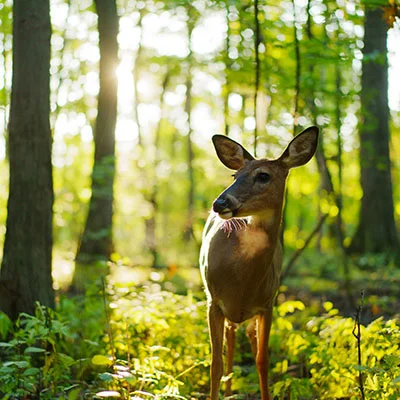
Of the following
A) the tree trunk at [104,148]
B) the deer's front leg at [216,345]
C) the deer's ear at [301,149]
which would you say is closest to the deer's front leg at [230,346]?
the deer's front leg at [216,345]

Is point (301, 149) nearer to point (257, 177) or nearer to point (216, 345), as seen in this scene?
point (257, 177)

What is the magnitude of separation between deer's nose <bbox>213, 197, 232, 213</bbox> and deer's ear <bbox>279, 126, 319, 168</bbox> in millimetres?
877

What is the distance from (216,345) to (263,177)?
1.41 metres

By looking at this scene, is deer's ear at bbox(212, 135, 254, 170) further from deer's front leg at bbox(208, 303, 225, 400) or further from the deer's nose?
deer's front leg at bbox(208, 303, 225, 400)

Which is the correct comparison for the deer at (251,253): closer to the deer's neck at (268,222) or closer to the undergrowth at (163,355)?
the deer's neck at (268,222)

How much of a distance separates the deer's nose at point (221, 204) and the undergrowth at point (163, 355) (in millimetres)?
1032

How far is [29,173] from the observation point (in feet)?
21.7

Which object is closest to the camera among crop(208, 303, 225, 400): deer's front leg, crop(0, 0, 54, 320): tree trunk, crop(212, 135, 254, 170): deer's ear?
crop(208, 303, 225, 400): deer's front leg

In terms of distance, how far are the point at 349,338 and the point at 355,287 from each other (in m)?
6.93

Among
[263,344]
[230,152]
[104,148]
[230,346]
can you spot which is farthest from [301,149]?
[104,148]

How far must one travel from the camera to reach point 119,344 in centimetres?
591

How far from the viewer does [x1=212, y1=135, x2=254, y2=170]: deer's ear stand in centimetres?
548

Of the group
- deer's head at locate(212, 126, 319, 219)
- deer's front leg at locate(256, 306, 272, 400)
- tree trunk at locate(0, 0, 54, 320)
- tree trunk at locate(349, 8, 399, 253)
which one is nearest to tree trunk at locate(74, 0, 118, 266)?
tree trunk at locate(0, 0, 54, 320)

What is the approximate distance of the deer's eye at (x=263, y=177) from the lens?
16.4 feet
